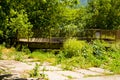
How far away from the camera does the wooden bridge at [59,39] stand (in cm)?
2133

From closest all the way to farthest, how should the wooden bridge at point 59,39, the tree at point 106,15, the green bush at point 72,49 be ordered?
1. the green bush at point 72,49
2. the wooden bridge at point 59,39
3. the tree at point 106,15

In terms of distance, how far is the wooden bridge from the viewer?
21328mm

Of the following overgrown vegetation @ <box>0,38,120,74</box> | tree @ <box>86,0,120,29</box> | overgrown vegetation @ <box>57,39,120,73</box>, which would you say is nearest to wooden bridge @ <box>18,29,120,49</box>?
overgrown vegetation @ <box>0,38,120,74</box>

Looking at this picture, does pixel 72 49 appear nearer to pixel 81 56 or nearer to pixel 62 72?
pixel 81 56

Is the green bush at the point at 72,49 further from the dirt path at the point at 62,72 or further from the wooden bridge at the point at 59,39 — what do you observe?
the wooden bridge at the point at 59,39

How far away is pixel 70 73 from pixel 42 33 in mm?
9746

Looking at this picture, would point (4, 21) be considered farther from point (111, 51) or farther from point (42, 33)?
point (42, 33)

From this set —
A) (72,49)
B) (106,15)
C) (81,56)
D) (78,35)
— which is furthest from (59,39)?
(106,15)

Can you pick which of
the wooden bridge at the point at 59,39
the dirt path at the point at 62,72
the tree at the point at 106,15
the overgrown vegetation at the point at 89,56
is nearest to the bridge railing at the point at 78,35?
the wooden bridge at the point at 59,39

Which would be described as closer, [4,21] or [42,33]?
[4,21]

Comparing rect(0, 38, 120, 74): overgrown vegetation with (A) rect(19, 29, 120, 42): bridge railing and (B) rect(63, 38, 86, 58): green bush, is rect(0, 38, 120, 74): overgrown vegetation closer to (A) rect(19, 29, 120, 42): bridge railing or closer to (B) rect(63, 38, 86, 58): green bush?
(B) rect(63, 38, 86, 58): green bush

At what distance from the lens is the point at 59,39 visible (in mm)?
22422

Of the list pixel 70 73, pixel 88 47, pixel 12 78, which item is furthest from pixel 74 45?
pixel 12 78

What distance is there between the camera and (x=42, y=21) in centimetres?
2689
